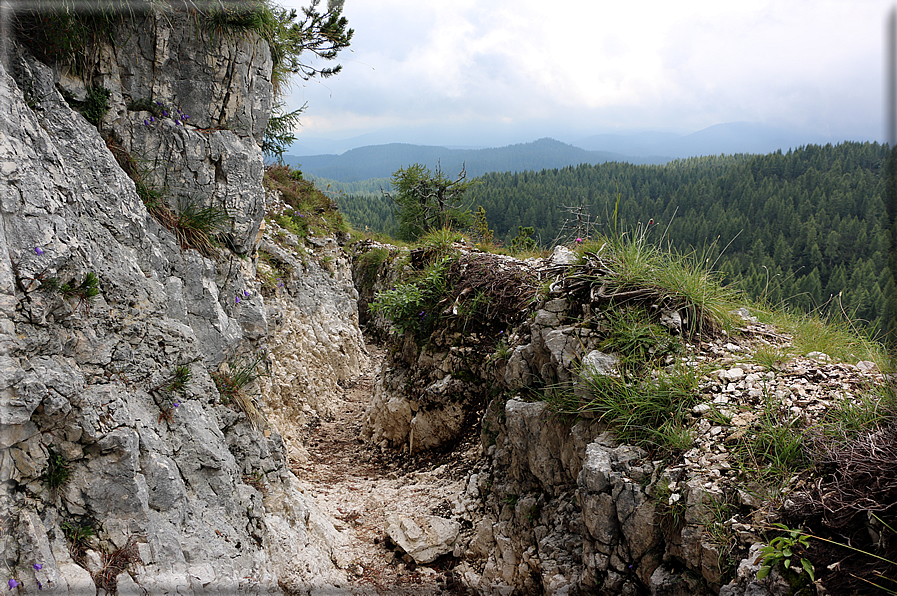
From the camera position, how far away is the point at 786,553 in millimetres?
2488

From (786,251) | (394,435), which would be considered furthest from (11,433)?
(786,251)

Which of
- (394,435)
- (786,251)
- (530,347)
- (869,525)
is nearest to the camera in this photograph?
(869,525)

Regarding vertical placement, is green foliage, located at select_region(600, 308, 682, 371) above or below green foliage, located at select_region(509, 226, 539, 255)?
below

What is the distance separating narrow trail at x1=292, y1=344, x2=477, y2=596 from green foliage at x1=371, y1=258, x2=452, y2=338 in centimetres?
229

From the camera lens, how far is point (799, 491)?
279cm

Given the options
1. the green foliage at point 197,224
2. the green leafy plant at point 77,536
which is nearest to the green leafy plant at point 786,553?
the green leafy plant at point 77,536

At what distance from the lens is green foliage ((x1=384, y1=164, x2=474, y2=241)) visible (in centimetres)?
2336

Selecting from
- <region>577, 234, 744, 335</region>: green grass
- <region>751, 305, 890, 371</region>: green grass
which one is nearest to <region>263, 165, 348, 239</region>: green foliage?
<region>577, 234, 744, 335</region>: green grass

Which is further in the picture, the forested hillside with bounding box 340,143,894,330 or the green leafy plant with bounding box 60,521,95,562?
the forested hillside with bounding box 340,143,894,330

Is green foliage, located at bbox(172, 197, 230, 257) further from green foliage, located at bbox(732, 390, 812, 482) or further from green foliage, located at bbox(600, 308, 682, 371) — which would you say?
green foliage, located at bbox(732, 390, 812, 482)

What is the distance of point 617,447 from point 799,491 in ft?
4.37

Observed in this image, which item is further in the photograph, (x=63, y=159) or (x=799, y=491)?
(x=63, y=159)

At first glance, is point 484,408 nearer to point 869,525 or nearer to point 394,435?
point 394,435

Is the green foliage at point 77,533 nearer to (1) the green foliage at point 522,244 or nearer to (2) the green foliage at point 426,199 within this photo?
(1) the green foliage at point 522,244
